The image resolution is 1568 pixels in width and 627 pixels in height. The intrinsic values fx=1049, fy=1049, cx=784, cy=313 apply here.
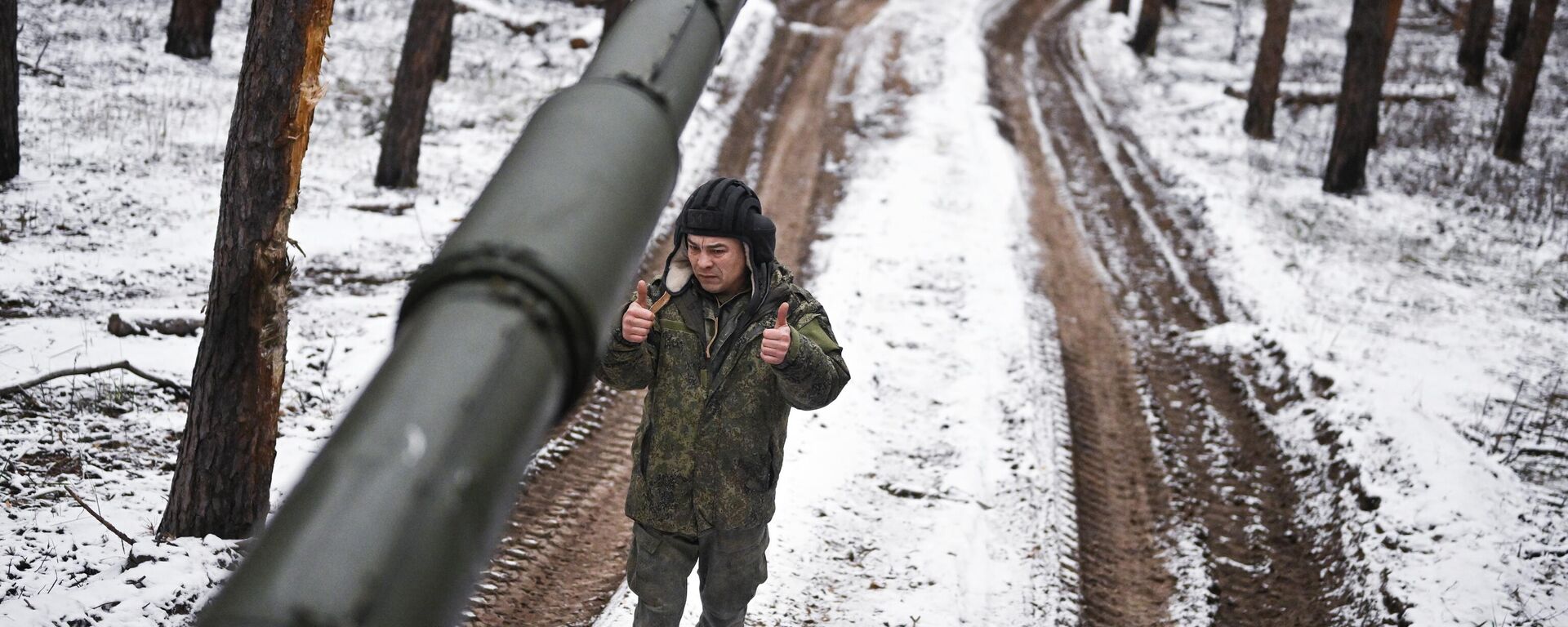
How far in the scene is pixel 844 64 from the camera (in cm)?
1923

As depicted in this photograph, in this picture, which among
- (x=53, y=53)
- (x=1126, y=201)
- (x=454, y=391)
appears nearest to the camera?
(x=454, y=391)

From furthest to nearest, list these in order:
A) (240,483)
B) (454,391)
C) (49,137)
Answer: (49,137)
(240,483)
(454,391)

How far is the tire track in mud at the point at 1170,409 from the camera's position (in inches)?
246

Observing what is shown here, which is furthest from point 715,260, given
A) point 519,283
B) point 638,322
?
point 519,283

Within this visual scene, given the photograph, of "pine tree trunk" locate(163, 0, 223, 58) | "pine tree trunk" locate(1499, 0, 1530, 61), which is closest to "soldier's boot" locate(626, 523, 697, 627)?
"pine tree trunk" locate(163, 0, 223, 58)

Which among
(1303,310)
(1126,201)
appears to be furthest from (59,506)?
(1126,201)

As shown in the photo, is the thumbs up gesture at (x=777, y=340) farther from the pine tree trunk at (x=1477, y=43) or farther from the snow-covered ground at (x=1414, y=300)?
the pine tree trunk at (x=1477, y=43)

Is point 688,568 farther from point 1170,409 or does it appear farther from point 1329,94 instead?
point 1329,94

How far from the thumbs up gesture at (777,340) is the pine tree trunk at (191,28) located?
49.2 feet

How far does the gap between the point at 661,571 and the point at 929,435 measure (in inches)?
158

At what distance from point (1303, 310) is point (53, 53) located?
1586 centimetres

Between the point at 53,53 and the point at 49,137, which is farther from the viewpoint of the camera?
the point at 53,53

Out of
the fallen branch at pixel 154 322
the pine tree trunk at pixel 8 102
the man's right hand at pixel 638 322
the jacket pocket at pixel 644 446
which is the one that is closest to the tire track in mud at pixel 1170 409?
the jacket pocket at pixel 644 446

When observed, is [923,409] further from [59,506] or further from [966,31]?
[966,31]
